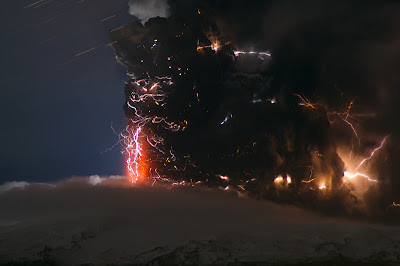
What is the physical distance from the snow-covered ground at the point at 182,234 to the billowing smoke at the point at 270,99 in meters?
1.73

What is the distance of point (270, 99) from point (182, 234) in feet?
22.6

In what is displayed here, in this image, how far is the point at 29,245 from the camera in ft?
20.2

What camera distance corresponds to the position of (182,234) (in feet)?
22.0

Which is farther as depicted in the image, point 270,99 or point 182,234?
point 270,99

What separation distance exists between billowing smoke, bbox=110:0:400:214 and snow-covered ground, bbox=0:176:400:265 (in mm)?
1730

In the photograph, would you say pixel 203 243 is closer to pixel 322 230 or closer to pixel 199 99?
pixel 322 230

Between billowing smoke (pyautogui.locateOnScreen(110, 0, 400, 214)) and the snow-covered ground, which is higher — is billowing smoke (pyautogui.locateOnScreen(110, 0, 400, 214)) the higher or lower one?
the higher one

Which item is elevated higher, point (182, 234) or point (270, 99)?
point (270, 99)

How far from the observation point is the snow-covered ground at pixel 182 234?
5668 millimetres

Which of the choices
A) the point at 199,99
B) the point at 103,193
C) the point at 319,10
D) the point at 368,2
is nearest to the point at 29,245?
the point at 103,193

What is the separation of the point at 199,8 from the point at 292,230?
9.37 metres

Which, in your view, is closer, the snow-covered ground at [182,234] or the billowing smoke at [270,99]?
the snow-covered ground at [182,234]

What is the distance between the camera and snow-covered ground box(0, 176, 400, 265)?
223 inches

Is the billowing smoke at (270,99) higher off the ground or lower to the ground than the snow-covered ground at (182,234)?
higher
